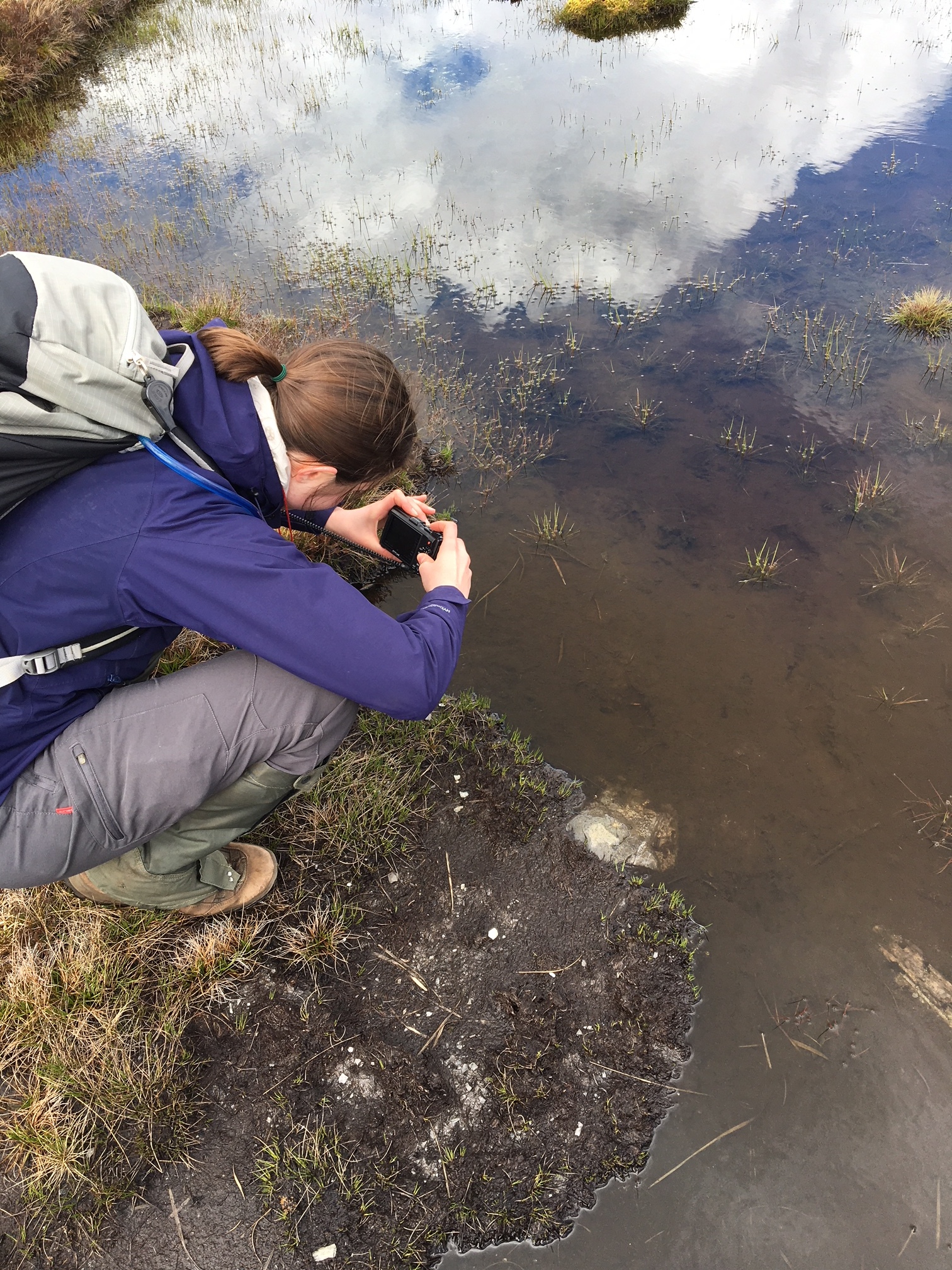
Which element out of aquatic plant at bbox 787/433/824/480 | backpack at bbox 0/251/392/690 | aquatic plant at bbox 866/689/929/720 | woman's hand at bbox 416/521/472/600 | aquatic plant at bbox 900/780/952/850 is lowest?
aquatic plant at bbox 900/780/952/850

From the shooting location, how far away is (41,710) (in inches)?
85.7

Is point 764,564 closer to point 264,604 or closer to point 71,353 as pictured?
point 264,604

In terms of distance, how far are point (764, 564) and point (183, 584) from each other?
341cm

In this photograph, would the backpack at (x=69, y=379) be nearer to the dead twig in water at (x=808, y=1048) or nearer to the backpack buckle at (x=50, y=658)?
→ the backpack buckle at (x=50, y=658)

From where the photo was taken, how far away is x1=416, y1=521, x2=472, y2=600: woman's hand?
2.61 meters

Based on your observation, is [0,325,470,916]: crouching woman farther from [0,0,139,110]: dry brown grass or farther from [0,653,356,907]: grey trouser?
[0,0,139,110]: dry brown grass

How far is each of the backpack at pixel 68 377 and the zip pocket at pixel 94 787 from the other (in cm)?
31

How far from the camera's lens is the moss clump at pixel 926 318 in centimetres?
570

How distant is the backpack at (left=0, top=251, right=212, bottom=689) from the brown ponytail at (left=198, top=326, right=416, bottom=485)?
0.18 meters

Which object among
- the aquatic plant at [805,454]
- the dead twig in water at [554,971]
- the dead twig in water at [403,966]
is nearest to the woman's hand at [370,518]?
the dead twig in water at [403,966]

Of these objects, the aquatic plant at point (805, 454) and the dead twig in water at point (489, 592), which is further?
the aquatic plant at point (805, 454)

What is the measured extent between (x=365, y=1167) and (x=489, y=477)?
3842 mm

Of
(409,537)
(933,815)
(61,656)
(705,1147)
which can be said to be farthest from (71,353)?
(933,815)

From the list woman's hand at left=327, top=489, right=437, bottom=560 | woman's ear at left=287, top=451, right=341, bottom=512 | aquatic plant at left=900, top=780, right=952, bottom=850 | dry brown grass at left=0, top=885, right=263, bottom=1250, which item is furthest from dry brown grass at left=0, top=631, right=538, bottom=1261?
aquatic plant at left=900, top=780, right=952, bottom=850
